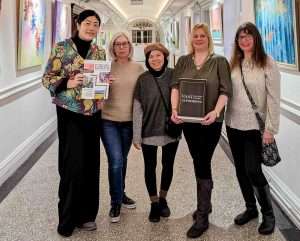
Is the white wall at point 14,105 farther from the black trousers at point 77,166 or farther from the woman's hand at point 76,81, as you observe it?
the woman's hand at point 76,81

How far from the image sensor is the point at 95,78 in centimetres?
246

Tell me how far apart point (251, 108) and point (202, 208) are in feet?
2.79

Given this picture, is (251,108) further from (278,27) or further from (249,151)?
(278,27)

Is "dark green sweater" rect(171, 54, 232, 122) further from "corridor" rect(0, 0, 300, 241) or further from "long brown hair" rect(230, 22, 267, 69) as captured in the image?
"long brown hair" rect(230, 22, 267, 69)

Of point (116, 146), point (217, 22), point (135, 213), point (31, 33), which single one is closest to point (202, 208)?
point (135, 213)

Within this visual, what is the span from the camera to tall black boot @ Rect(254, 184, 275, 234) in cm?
261

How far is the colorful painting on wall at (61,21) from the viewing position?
637cm

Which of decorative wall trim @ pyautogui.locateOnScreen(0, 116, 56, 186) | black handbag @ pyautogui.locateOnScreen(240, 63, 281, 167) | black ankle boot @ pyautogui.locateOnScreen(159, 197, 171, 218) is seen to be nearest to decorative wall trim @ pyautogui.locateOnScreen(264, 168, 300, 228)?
black handbag @ pyautogui.locateOnScreen(240, 63, 281, 167)

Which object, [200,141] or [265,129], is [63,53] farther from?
[265,129]

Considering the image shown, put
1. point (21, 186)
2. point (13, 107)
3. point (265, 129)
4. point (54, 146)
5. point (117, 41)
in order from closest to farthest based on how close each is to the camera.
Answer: point (265, 129) < point (117, 41) < point (21, 186) < point (13, 107) < point (54, 146)

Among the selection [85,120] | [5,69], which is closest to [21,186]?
[5,69]

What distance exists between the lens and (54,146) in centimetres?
541

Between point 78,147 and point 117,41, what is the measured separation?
86 centimetres

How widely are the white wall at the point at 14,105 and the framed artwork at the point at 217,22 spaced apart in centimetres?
319
